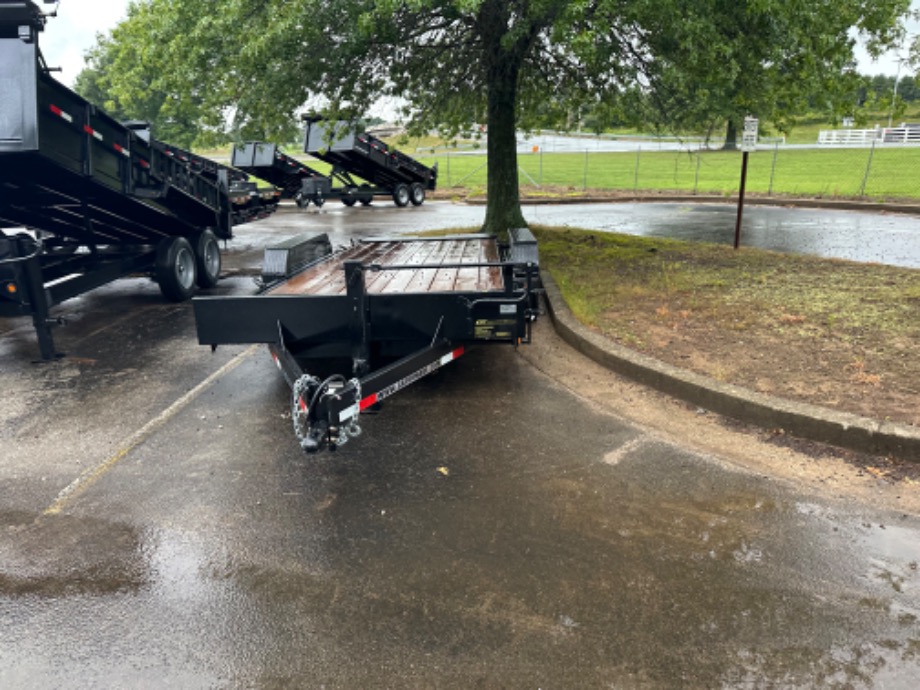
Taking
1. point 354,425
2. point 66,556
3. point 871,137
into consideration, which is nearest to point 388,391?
point 354,425

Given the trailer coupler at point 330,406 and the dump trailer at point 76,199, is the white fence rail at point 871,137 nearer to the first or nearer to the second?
the dump trailer at point 76,199

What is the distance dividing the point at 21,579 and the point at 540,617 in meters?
2.60

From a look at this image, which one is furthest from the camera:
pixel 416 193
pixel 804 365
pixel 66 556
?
pixel 416 193

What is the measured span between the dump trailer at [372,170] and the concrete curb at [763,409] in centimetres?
1648

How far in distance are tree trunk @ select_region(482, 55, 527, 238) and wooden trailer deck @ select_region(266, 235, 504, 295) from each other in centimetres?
436

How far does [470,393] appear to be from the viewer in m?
5.58

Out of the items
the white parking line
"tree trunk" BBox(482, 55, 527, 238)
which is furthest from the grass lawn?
the white parking line

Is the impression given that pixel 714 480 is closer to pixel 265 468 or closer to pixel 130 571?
pixel 265 468

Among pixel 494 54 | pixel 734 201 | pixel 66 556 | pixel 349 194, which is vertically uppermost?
pixel 494 54

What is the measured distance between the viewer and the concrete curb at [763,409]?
4.23 m

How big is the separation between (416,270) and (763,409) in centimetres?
308

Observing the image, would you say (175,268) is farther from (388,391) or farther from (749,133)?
(749,133)

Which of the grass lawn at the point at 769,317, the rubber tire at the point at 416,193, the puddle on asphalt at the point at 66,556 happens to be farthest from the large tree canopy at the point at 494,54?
the rubber tire at the point at 416,193

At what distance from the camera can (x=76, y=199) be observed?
7.00m
